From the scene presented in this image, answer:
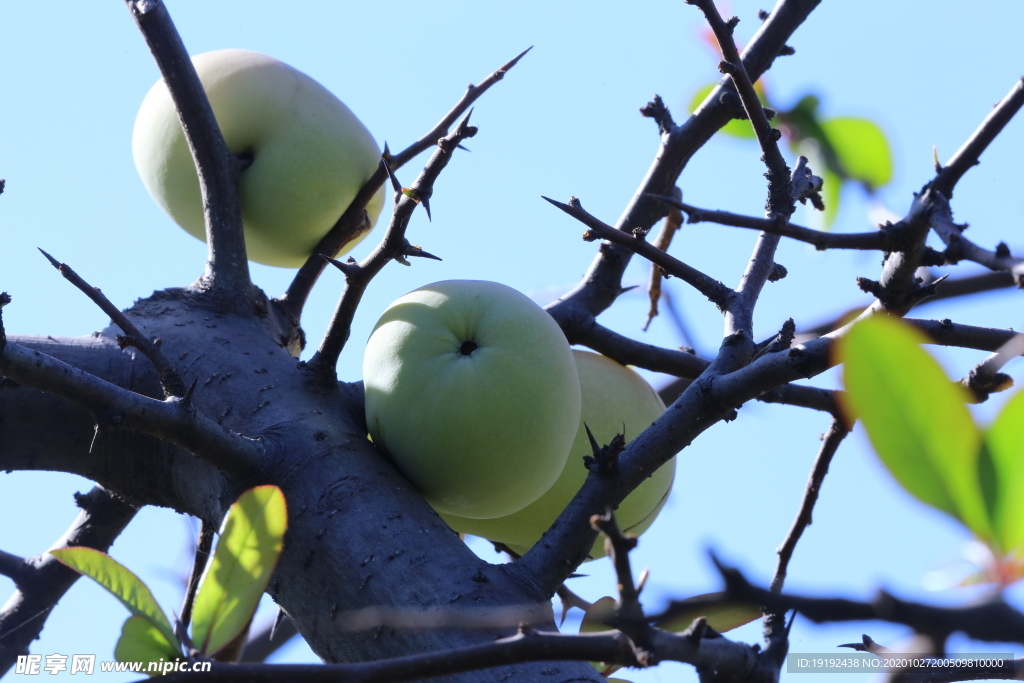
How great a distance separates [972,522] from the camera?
33 centimetres

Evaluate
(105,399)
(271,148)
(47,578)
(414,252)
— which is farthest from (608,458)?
(47,578)

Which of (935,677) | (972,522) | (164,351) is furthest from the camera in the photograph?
(164,351)

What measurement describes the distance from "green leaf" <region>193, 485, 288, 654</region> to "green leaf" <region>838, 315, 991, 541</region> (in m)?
0.45

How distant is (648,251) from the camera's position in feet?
2.91

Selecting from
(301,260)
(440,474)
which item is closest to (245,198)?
(301,260)

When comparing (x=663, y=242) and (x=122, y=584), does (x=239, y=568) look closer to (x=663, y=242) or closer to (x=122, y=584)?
(x=122, y=584)

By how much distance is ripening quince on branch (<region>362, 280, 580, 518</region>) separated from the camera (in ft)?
3.48

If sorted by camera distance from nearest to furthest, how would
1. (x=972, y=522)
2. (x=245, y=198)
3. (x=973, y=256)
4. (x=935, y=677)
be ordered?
(x=972, y=522)
(x=973, y=256)
(x=935, y=677)
(x=245, y=198)

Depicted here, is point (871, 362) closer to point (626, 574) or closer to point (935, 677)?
point (626, 574)

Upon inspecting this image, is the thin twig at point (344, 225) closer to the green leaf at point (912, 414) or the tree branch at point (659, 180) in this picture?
the tree branch at point (659, 180)

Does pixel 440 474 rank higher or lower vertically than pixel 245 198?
lower

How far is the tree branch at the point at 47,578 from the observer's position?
141cm

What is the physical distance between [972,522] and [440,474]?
2.71 ft

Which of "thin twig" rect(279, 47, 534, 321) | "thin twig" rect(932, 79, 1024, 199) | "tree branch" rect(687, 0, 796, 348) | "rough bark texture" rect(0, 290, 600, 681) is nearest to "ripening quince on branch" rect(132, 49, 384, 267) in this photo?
"thin twig" rect(279, 47, 534, 321)
